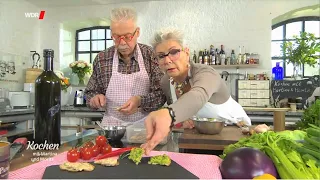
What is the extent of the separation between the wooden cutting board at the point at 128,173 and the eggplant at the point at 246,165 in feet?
0.29

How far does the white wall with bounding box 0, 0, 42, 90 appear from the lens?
316 cm

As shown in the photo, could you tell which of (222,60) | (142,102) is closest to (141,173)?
(142,102)

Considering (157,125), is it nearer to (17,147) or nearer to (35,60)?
(17,147)

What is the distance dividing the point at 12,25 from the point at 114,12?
8.31ft

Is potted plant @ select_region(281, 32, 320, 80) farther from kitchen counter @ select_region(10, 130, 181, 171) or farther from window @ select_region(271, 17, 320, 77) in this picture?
kitchen counter @ select_region(10, 130, 181, 171)

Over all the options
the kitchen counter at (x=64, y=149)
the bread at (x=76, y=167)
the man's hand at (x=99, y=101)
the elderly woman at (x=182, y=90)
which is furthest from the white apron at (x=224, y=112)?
the bread at (x=76, y=167)

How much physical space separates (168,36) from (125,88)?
1.67 feet

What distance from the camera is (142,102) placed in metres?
1.40

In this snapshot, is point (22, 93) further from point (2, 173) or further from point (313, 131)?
point (313, 131)

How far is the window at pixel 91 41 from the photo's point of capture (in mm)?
4398

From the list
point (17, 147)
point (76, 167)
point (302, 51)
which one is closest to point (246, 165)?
point (76, 167)

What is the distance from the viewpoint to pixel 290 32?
4.08 m

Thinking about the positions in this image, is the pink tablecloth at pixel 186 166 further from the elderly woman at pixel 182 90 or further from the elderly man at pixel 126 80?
the elderly man at pixel 126 80

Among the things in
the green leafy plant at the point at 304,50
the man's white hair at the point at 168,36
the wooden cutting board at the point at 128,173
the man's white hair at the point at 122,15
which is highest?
the green leafy plant at the point at 304,50
